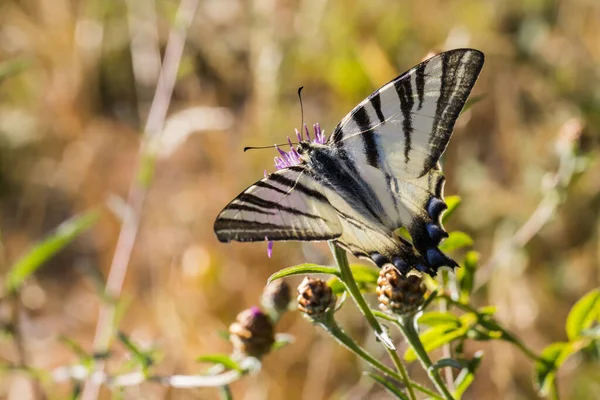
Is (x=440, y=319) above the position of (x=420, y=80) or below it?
below

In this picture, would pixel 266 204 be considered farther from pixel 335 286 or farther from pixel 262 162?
pixel 262 162

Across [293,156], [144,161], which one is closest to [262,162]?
[144,161]

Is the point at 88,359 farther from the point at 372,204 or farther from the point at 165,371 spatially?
the point at 165,371

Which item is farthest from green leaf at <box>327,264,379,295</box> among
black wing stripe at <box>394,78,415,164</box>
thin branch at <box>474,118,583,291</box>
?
thin branch at <box>474,118,583,291</box>

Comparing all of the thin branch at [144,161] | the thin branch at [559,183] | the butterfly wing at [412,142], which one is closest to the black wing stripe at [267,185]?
the butterfly wing at [412,142]

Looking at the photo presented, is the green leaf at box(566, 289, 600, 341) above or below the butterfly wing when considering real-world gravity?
below

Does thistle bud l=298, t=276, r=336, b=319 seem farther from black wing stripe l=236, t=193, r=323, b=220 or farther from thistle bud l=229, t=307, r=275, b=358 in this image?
thistle bud l=229, t=307, r=275, b=358

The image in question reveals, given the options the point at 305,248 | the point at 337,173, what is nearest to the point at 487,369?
the point at 305,248
